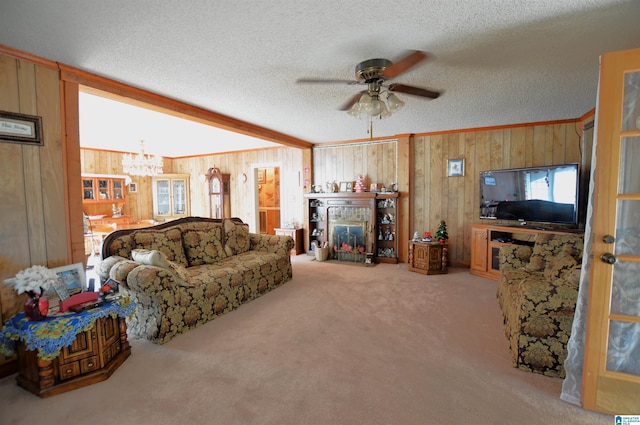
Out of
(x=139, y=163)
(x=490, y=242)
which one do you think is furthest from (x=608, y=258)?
(x=139, y=163)

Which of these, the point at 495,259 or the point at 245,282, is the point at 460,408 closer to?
the point at 245,282

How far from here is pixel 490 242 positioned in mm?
4270

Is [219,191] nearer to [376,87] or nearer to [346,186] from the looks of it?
[346,186]

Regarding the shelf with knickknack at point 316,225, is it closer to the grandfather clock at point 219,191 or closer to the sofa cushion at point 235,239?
the sofa cushion at point 235,239

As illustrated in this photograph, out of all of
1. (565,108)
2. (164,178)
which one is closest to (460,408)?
(565,108)

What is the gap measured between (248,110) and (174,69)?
1217 mm

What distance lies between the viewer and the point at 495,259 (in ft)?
13.8

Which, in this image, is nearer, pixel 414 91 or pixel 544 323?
pixel 544 323

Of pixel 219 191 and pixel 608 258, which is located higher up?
pixel 219 191

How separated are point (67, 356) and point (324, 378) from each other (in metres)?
1.70

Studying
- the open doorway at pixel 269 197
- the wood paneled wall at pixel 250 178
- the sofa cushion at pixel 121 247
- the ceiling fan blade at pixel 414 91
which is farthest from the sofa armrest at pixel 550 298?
the open doorway at pixel 269 197

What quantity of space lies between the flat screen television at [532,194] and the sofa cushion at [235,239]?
3647 mm

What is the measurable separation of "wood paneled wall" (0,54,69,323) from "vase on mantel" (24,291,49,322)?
411 millimetres

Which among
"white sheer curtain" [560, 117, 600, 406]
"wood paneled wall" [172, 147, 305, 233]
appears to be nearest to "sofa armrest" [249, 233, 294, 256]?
"wood paneled wall" [172, 147, 305, 233]
